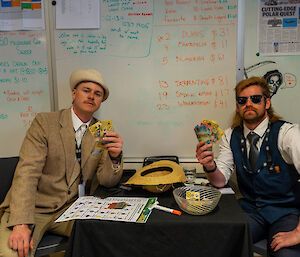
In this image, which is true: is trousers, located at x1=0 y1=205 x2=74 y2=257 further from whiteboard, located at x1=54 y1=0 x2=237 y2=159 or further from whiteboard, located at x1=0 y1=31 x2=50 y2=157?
whiteboard, located at x1=0 y1=31 x2=50 y2=157

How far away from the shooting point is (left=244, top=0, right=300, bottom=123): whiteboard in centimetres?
219

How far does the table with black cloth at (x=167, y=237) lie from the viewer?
1.24m

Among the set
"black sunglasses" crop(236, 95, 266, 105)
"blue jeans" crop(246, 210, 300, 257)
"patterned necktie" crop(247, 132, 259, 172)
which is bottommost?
"blue jeans" crop(246, 210, 300, 257)

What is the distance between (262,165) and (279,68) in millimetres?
1003

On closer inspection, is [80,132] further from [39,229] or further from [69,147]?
[39,229]

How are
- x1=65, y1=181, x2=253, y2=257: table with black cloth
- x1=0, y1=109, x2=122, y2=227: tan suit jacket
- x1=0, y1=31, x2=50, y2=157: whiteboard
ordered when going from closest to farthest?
x1=65, y1=181, x2=253, y2=257: table with black cloth < x1=0, y1=109, x2=122, y2=227: tan suit jacket < x1=0, y1=31, x2=50, y2=157: whiteboard

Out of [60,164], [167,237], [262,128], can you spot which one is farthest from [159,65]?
[167,237]

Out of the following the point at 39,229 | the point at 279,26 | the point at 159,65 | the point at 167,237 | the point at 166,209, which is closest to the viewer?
the point at 167,237

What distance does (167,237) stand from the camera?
126 cm

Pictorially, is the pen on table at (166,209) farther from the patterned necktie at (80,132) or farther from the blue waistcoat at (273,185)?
the patterned necktie at (80,132)

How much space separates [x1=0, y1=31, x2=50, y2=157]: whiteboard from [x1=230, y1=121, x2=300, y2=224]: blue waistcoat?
1935mm

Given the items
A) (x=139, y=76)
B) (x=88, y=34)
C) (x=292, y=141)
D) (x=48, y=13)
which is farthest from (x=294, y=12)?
(x=48, y=13)

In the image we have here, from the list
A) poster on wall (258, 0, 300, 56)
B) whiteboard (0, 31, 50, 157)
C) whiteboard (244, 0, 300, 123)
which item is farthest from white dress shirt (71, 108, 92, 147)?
poster on wall (258, 0, 300, 56)

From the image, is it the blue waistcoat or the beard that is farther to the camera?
the beard
